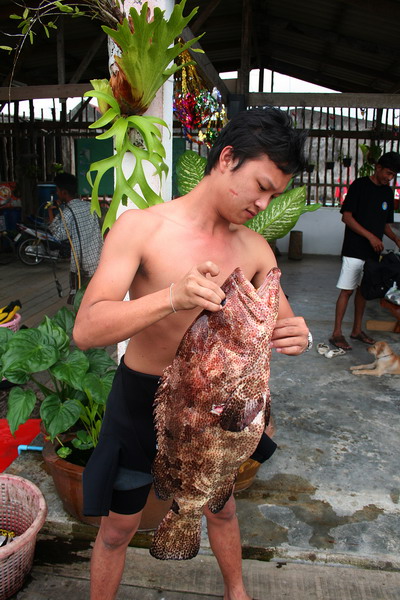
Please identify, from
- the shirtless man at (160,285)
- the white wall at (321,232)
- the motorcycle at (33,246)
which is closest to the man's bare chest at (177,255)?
the shirtless man at (160,285)

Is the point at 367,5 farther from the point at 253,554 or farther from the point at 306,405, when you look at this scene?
the point at 253,554

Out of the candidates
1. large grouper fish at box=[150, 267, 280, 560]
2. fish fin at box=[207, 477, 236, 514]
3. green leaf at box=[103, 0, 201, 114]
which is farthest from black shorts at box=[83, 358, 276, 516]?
green leaf at box=[103, 0, 201, 114]

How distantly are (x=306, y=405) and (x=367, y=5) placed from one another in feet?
17.3

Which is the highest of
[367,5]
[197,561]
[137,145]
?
[367,5]

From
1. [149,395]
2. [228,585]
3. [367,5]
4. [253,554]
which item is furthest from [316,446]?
[367,5]

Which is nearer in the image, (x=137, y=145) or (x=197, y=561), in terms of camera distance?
(x=197, y=561)

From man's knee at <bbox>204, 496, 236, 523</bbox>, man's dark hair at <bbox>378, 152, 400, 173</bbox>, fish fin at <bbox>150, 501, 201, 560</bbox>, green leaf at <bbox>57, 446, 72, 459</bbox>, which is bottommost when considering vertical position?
green leaf at <bbox>57, 446, 72, 459</bbox>

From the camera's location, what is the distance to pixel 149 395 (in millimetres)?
1705

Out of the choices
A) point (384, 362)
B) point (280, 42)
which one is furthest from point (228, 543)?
point (280, 42)

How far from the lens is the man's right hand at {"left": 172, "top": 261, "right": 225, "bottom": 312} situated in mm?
1259

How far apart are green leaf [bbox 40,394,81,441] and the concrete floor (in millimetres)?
609

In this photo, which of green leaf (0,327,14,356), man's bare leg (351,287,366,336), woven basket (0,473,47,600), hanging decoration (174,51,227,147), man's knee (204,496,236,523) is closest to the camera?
man's knee (204,496,236,523)

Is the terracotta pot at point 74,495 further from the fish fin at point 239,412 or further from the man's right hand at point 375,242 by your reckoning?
the man's right hand at point 375,242

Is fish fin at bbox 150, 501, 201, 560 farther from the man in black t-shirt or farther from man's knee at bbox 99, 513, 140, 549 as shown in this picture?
the man in black t-shirt
